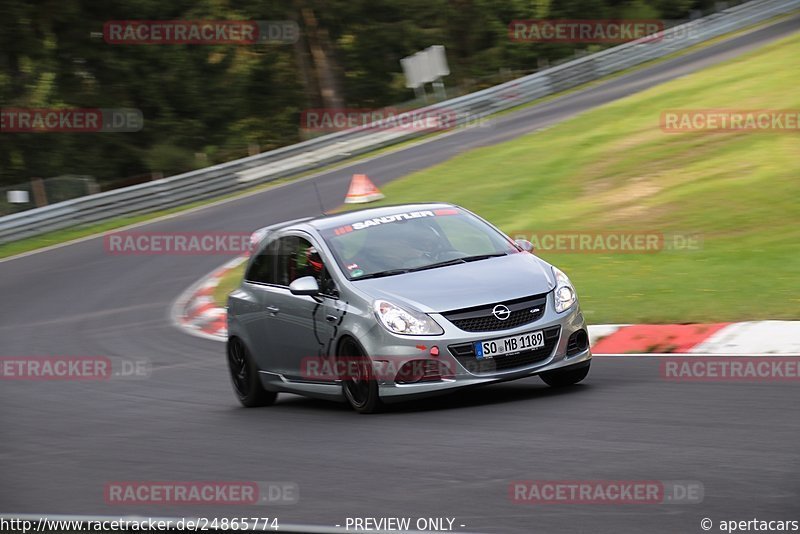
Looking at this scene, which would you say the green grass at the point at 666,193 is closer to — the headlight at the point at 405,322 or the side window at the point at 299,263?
the side window at the point at 299,263

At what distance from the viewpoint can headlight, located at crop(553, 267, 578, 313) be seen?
9062 mm

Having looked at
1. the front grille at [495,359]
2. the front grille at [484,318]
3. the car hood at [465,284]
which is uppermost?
the car hood at [465,284]

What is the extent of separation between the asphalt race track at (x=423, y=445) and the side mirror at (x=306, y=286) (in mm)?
959

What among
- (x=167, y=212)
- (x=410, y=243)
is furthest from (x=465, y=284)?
(x=167, y=212)

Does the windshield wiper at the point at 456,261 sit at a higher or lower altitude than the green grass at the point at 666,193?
higher

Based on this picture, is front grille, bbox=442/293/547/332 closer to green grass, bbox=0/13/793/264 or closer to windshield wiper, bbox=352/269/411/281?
windshield wiper, bbox=352/269/411/281

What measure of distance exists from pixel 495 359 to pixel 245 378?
3069 millimetres

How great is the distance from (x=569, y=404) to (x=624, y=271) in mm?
6660

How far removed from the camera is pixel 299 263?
10203 millimetres

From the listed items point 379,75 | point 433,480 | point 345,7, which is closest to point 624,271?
point 433,480

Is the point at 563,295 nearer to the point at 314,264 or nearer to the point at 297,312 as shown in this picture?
the point at 314,264

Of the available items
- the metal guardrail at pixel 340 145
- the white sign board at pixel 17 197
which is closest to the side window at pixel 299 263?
the metal guardrail at pixel 340 145

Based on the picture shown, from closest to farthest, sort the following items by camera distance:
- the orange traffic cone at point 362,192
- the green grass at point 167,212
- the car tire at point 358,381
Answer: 1. the car tire at point 358,381
2. the orange traffic cone at point 362,192
3. the green grass at point 167,212

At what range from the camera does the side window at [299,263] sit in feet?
32.0
